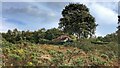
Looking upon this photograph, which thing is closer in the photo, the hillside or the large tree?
the hillside

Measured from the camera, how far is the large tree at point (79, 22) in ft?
135

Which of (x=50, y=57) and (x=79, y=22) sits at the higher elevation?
(x=79, y=22)

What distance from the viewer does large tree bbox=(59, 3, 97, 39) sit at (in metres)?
41.3

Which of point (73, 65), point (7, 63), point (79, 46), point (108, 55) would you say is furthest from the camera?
point (79, 46)

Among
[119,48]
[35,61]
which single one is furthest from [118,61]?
[35,61]

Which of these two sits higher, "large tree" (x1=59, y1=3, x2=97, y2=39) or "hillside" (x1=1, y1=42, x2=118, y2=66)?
"large tree" (x1=59, y1=3, x2=97, y2=39)

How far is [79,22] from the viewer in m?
41.6

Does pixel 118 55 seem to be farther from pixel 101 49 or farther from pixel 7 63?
pixel 7 63

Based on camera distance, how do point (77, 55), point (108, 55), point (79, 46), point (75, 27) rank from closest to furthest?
point (77, 55), point (108, 55), point (79, 46), point (75, 27)

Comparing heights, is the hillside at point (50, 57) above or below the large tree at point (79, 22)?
below

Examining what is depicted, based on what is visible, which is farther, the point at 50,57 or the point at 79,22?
the point at 79,22

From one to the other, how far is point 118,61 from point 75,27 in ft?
78.1

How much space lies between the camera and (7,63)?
13617mm

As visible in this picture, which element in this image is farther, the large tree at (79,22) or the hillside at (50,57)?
the large tree at (79,22)
